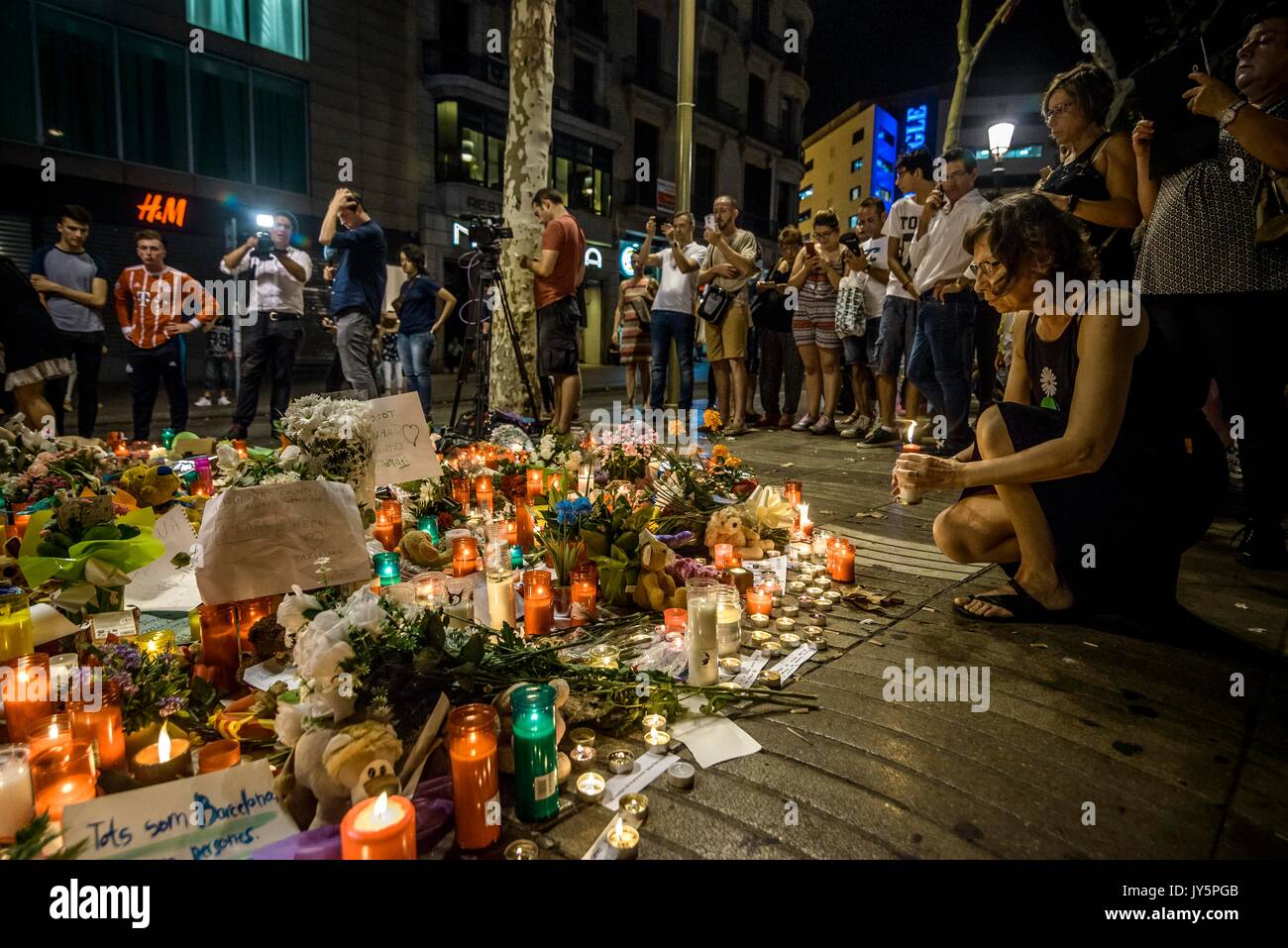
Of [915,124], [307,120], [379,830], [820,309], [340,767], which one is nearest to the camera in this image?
[379,830]

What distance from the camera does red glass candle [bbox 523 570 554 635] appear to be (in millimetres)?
2338

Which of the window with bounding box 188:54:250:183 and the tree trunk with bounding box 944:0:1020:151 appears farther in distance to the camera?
the window with bounding box 188:54:250:183

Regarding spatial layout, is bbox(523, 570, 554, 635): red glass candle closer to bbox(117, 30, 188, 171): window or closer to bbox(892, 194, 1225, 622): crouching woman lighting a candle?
bbox(892, 194, 1225, 622): crouching woman lighting a candle

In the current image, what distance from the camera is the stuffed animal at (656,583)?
2521 mm

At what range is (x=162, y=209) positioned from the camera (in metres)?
13.4

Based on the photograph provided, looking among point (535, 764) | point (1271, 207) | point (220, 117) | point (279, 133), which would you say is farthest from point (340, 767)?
point (279, 133)

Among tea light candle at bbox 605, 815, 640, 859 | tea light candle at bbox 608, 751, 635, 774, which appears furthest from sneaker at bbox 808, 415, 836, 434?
tea light candle at bbox 605, 815, 640, 859

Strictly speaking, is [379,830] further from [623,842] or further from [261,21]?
[261,21]

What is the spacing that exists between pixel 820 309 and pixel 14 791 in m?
6.38

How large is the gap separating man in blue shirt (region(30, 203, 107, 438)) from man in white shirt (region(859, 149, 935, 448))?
20.8ft

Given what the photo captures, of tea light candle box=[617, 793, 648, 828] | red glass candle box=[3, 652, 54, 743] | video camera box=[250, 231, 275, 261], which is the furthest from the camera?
video camera box=[250, 231, 275, 261]

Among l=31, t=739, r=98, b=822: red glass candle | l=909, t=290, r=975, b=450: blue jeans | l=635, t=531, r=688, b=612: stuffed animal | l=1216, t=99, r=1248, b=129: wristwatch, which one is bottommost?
l=31, t=739, r=98, b=822: red glass candle

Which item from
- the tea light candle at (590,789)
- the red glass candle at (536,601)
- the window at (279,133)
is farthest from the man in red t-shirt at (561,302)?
the window at (279,133)
